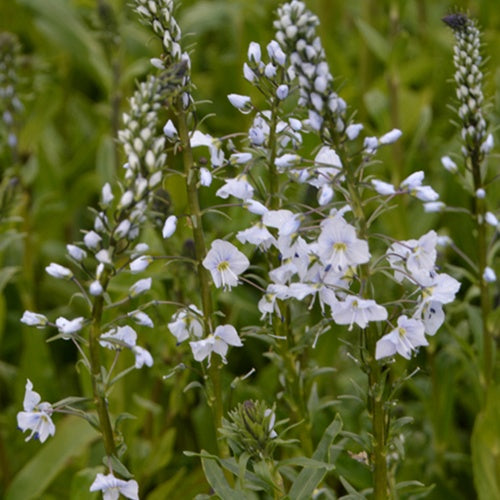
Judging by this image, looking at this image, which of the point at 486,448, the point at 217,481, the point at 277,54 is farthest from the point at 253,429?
the point at 486,448

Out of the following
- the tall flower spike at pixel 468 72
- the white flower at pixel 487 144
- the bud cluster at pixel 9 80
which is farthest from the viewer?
the bud cluster at pixel 9 80

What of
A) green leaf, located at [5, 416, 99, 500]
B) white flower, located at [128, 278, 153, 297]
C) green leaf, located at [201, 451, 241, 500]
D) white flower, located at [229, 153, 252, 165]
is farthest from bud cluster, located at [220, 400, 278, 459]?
green leaf, located at [5, 416, 99, 500]

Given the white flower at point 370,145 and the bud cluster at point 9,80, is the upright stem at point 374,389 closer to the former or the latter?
the white flower at point 370,145

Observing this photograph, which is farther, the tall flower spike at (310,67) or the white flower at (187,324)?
the white flower at (187,324)

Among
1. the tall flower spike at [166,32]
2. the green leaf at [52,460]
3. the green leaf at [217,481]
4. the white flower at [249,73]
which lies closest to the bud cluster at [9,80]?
the green leaf at [52,460]

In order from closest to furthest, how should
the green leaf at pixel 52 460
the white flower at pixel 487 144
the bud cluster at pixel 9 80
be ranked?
the white flower at pixel 487 144
the green leaf at pixel 52 460
the bud cluster at pixel 9 80

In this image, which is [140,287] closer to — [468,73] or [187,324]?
[187,324]

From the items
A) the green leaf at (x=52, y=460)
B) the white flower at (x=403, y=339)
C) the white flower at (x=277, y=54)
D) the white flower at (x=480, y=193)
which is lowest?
the green leaf at (x=52, y=460)
